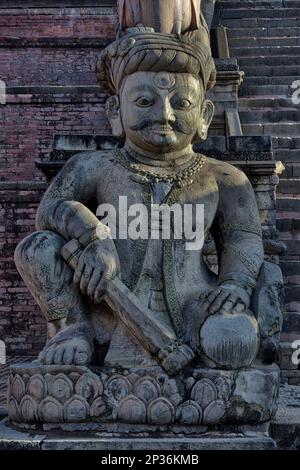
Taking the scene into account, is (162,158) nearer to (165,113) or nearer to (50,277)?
(165,113)

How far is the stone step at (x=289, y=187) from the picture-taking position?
25.5ft

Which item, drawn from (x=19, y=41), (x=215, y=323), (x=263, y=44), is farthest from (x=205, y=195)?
(x=19, y=41)

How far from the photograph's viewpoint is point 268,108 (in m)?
9.41

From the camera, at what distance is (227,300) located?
11.8 ft

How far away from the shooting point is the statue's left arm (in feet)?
12.2

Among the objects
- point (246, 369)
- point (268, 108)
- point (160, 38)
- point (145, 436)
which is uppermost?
point (268, 108)

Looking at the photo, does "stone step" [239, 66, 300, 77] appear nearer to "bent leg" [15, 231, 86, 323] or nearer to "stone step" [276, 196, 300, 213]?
"stone step" [276, 196, 300, 213]

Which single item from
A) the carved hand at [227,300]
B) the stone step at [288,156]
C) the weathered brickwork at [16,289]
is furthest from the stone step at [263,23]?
the carved hand at [227,300]

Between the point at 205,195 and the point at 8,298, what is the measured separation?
5.26 metres

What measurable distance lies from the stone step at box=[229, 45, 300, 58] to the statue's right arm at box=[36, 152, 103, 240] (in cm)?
754

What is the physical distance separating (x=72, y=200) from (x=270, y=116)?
5577mm

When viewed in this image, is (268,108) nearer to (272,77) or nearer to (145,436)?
(272,77)

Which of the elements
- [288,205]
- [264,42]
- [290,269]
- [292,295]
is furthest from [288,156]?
[264,42]

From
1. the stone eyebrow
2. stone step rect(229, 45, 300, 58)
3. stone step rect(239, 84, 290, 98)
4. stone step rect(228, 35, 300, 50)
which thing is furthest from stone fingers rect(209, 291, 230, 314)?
stone step rect(228, 35, 300, 50)
